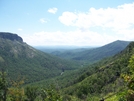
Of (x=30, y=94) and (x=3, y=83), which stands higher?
(x=3, y=83)

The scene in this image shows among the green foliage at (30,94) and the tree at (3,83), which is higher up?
the tree at (3,83)

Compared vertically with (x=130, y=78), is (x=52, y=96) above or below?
below

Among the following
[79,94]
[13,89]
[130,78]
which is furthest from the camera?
[79,94]

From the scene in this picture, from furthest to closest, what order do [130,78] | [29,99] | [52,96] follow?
[29,99] → [52,96] → [130,78]

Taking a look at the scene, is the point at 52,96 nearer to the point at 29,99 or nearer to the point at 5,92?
the point at 5,92

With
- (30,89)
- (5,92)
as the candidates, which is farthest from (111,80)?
(5,92)

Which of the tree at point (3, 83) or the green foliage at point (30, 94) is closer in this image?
the tree at point (3, 83)

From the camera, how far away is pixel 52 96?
146 feet

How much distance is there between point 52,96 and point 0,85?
23.9m

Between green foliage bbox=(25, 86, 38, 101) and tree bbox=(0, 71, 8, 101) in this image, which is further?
green foliage bbox=(25, 86, 38, 101)

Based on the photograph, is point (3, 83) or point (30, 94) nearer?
point (3, 83)

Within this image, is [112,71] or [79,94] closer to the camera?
[79,94]

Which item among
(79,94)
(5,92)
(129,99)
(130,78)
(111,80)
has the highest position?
(130,78)

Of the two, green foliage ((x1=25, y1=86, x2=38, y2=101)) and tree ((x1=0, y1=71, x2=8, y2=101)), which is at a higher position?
tree ((x1=0, y1=71, x2=8, y2=101))
